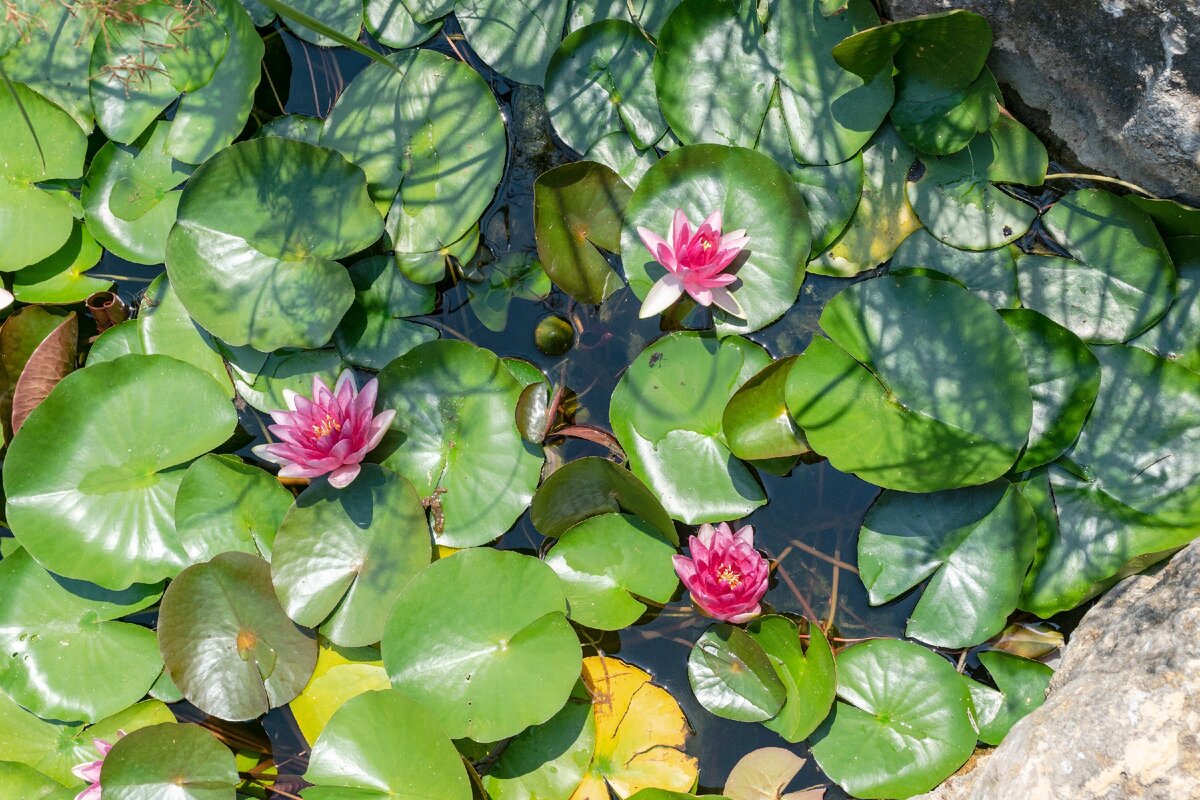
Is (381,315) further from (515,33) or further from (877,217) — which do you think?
(877,217)

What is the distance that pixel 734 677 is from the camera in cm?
271

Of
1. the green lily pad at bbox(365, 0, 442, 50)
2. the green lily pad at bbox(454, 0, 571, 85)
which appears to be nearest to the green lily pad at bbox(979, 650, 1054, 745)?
the green lily pad at bbox(454, 0, 571, 85)

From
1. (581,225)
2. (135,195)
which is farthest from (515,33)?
(135,195)

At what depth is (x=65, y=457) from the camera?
2875mm

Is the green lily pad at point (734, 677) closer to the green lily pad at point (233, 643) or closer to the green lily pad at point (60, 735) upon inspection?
the green lily pad at point (233, 643)

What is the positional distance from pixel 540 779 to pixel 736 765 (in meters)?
0.68

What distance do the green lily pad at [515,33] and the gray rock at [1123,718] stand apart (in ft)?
9.16

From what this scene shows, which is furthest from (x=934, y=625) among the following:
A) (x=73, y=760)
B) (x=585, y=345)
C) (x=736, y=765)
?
(x=73, y=760)

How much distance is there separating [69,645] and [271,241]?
167 centimetres

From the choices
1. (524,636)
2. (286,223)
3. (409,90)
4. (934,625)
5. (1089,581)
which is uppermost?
(409,90)

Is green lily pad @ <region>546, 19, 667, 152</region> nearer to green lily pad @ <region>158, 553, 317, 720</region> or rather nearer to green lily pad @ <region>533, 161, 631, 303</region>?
green lily pad @ <region>533, 161, 631, 303</region>

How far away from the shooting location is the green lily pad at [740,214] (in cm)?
281

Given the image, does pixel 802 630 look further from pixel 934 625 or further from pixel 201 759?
pixel 201 759

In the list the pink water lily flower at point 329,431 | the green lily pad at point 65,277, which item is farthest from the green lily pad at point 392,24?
the green lily pad at point 65,277
